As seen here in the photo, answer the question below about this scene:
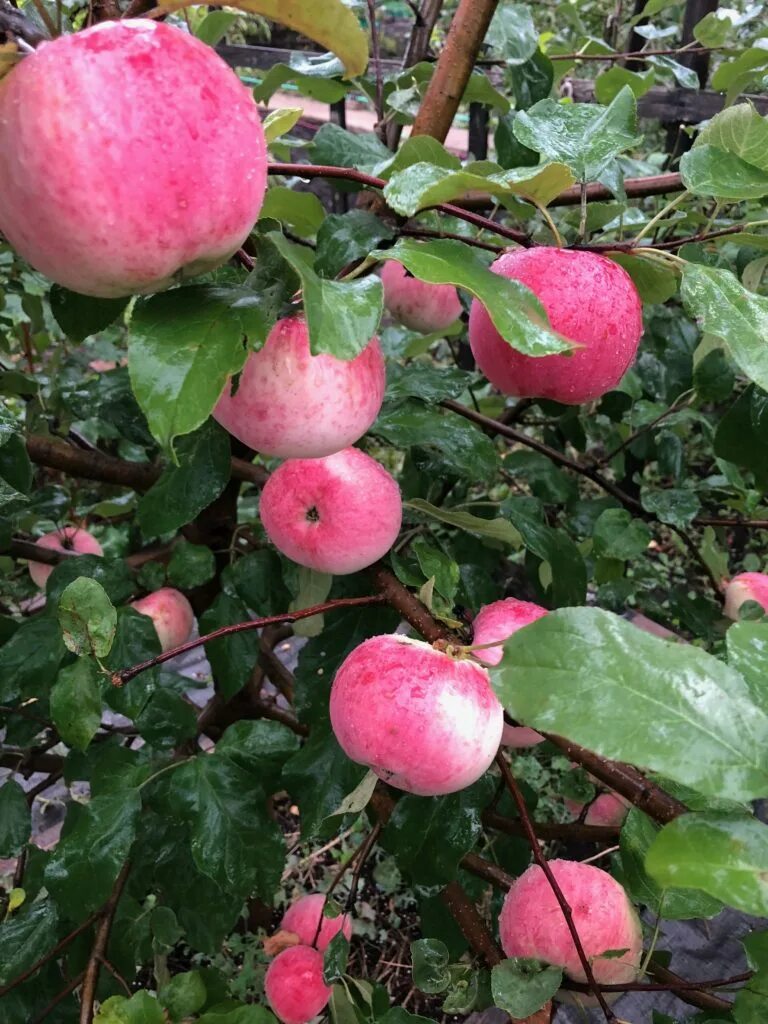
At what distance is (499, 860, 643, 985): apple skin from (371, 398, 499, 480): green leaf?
1.24 ft

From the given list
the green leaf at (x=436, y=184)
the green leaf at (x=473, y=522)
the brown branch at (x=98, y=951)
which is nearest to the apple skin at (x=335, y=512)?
the green leaf at (x=473, y=522)

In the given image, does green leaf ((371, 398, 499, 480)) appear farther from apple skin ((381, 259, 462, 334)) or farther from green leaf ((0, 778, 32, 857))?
green leaf ((0, 778, 32, 857))

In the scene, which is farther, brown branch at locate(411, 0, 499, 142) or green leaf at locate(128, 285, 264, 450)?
brown branch at locate(411, 0, 499, 142)

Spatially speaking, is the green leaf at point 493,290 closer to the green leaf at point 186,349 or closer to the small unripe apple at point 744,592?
the green leaf at point 186,349

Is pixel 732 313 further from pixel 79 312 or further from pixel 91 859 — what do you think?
pixel 91 859

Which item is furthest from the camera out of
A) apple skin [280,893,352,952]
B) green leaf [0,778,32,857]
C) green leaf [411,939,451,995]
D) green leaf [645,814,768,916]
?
apple skin [280,893,352,952]

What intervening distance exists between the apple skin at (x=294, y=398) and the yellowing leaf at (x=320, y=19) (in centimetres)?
15

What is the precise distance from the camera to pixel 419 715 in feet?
1.69

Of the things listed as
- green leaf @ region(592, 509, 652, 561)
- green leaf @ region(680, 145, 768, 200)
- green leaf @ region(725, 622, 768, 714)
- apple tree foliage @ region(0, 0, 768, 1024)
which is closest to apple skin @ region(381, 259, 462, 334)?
apple tree foliage @ region(0, 0, 768, 1024)

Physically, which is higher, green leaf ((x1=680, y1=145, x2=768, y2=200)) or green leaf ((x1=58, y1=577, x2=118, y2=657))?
green leaf ((x1=680, y1=145, x2=768, y2=200))

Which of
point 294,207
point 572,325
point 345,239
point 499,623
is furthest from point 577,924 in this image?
point 294,207

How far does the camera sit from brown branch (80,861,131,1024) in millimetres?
625

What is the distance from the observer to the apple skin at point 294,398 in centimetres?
45

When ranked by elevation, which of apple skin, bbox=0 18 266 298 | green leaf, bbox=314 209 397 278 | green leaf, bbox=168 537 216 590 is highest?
apple skin, bbox=0 18 266 298
